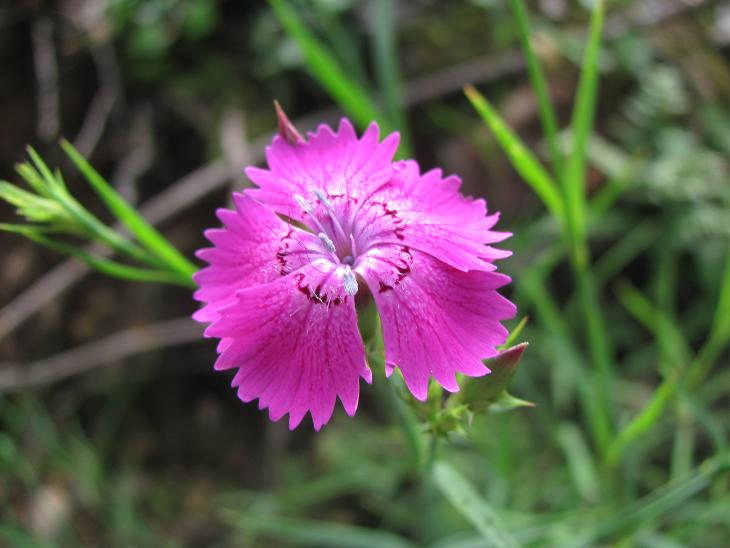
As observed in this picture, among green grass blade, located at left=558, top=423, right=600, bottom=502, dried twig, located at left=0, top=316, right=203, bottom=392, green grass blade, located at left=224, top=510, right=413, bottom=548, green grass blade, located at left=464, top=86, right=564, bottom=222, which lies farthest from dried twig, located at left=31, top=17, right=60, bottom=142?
green grass blade, located at left=558, top=423, right=600, bottom=502

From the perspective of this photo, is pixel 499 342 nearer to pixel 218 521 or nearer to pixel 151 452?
pixel 218 521

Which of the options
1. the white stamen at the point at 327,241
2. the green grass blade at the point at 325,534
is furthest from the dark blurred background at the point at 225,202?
the white stamen at the point at 327,241

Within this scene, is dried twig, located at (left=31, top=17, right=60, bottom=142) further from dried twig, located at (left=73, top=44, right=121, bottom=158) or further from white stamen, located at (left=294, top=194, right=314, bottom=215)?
white stamen, located at (left=294, top=194, right=314, bottom=215)

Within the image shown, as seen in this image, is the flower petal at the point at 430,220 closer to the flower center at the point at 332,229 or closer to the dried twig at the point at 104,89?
the flower center at the point at 332,229

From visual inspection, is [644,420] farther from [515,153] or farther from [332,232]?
[332,232]

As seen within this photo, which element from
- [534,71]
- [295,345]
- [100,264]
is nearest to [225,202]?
[100,264]

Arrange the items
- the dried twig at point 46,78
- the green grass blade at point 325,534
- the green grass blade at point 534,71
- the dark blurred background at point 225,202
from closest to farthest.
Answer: the green grass blade at point 534,71 < the green grass blade at point 325,534 < the dark blurred background at point 225,202 < the dried twig at point 46,78
